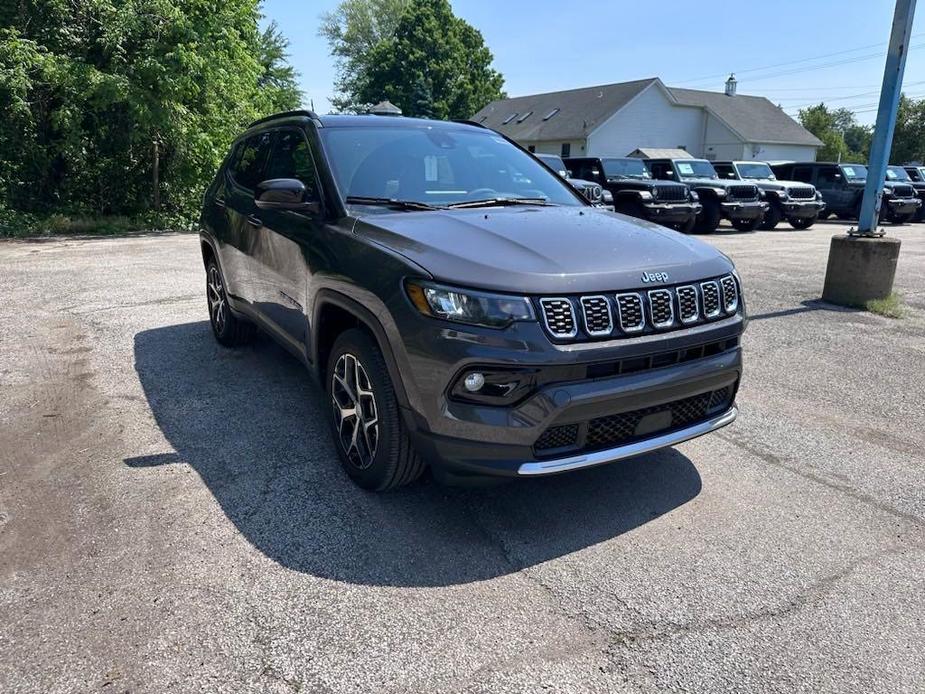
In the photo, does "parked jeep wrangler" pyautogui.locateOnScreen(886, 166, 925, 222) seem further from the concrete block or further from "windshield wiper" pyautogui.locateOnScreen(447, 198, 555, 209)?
"windshield wiper" pyautogui.locateOnScreen(447, 198, 555, 209)

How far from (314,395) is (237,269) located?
1.15 meters

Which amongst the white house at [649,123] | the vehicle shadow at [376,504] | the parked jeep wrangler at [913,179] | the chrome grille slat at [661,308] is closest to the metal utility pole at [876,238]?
the vehicle shadow at [376,504]

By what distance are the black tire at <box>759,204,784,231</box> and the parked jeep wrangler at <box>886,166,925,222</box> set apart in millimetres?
6775

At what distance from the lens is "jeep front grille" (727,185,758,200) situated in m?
17.0

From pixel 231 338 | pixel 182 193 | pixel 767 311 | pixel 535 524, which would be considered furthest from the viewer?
pixel 182 193

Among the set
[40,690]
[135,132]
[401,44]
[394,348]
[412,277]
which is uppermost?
[401,44]

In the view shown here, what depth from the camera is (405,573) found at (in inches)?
108

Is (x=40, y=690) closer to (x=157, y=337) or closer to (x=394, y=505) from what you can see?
(x=394, y=505)

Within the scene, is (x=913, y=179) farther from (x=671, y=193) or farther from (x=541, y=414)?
(x=541, y=414)

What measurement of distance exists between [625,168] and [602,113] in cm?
2640

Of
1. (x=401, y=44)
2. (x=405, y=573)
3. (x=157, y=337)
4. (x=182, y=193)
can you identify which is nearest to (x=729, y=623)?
(x=405, y=573)

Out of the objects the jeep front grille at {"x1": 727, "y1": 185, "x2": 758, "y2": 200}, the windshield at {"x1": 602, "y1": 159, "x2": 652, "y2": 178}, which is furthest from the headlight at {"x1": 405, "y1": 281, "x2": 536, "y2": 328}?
the jeep front grille at {"x1": 727, "y1": 185, "x2": 758, "y2": 200}

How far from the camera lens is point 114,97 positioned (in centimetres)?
1416

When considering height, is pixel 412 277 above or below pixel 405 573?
above
